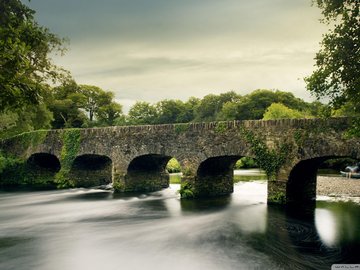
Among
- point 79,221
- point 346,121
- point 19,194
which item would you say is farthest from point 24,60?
point 19,194

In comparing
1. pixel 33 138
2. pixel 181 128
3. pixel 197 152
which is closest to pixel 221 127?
pixel 197 152

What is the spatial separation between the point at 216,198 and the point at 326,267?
10.7 meters

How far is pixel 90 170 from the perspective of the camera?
28078mm

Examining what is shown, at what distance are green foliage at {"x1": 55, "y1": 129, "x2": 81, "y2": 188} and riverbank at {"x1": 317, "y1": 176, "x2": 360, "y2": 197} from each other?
16.3 metres

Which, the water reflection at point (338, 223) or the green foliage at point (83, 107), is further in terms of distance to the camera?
the green foliage at point (83, 107)

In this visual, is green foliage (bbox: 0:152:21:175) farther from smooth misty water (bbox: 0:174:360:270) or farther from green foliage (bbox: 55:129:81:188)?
smooth misty water (bbox: 0:174:360:270)

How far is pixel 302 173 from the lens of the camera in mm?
17531

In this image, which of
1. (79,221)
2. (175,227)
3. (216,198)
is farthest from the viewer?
(216,198)

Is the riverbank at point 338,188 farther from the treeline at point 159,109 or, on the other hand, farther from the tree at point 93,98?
the tree at point 93,98

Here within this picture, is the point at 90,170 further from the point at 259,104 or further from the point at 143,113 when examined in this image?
the point at 143,113

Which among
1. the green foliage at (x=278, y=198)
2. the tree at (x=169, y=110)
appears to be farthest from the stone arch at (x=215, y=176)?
the tree at (x=169, y=110)

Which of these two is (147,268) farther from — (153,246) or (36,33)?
(36,33)

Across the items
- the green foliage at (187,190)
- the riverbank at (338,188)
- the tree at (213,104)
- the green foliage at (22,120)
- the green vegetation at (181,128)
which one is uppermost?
the tree at (213,104)

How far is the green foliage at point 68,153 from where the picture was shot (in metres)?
25.3
